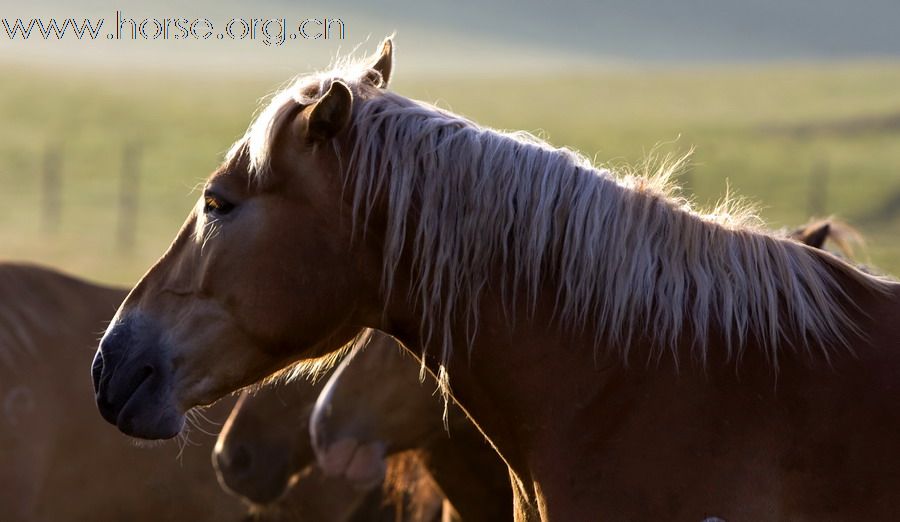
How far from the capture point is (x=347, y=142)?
306cm

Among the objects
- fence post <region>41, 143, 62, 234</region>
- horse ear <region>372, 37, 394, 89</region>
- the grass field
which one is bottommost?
fence post <region>41, 143, 62, 234</region>

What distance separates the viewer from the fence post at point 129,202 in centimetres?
2699

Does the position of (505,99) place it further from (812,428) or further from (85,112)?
(812,428)

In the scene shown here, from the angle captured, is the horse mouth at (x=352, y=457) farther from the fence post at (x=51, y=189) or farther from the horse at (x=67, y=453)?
the fence post at (x=51, y=189)

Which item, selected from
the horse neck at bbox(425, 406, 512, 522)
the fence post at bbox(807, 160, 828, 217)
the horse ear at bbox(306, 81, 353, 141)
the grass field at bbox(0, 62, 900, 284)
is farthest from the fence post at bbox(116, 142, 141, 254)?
the horse ear at bbox(306, 81, 353, 141)

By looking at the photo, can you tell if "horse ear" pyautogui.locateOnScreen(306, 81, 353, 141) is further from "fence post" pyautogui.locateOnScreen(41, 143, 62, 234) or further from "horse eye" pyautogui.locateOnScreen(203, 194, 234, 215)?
"fence post" pyautogui.locateOnScreen(41, 143, 62, 234)

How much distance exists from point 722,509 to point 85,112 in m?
39.8

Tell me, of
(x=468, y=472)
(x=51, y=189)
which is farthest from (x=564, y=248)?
(x=51, y=189)

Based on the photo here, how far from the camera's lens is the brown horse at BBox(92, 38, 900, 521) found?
2768 mm

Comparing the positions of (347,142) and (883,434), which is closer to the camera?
(883,434)

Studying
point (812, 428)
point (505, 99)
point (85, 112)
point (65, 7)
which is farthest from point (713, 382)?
point (65, 7)

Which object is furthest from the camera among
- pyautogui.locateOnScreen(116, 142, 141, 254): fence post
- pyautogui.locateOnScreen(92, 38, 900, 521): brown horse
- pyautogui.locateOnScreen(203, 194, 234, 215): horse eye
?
pyautogui.locateOnScreen(116, 142, 141, 254): fence post

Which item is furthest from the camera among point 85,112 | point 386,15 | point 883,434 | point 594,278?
point 386,15

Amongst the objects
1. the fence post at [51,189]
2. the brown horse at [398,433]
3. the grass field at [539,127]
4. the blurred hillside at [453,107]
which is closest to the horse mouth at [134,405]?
the brown horse at [398,433]
